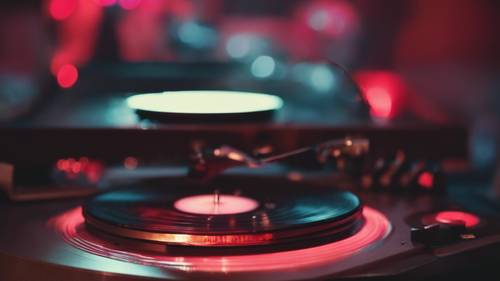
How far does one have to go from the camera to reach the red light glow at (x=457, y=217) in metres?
0.98

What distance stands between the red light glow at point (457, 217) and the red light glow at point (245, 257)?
0.09 metres

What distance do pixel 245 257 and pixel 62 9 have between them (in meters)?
1.99

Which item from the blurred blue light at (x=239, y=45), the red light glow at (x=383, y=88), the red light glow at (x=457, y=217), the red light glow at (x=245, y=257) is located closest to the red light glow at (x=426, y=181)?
the red light glow at (x=457, y=217)

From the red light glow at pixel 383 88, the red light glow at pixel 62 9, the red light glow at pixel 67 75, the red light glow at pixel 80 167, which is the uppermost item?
the red light glow at pixel 62 9

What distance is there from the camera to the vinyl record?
33.5 inches

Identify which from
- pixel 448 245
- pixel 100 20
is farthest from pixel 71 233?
pixel 100 20

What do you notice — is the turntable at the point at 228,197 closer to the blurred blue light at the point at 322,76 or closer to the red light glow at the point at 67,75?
the red light glow at the point at 67,75

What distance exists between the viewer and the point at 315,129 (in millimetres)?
1273

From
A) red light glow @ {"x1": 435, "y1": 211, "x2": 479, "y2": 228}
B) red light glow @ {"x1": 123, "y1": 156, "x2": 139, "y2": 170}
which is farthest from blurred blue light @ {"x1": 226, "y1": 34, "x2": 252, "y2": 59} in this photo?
red light glow @ {"x1": 435, "y1": 211, "x2": 479, "y2": 228}

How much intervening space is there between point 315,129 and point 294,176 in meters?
0.09

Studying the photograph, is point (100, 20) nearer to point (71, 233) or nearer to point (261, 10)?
point (261, 10)

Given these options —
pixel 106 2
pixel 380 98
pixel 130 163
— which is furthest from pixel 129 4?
pixel 130 163

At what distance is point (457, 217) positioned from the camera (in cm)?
101

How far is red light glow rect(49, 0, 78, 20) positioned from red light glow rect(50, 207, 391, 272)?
1787 millimetres
